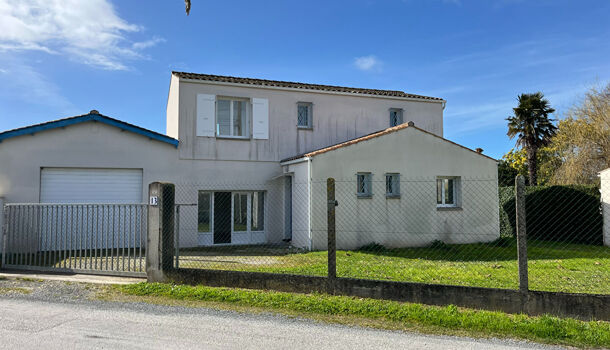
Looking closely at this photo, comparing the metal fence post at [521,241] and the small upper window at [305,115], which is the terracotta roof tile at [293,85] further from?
the metal fence post at [521,241]

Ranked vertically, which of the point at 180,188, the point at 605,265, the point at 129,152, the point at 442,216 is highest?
the point at 129,152

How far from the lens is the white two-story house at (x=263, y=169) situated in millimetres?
13109

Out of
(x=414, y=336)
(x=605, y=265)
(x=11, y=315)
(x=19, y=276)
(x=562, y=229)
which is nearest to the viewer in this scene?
(x=414, y=336)

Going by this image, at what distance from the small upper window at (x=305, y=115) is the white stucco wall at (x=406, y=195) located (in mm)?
3280

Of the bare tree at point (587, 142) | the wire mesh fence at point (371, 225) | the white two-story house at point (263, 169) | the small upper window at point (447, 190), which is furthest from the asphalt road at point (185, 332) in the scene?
the bare tree at point (587, 142)

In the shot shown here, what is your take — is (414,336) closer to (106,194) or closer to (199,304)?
(199,304)

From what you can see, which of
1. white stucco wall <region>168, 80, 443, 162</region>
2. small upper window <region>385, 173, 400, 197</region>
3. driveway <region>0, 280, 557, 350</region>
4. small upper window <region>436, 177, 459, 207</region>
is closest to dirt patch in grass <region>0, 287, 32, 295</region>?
driveway <region>0, 280, 557, 350</region>

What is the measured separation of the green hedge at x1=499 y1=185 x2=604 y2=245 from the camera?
16.4m

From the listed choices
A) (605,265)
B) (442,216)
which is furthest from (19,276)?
(605,265)

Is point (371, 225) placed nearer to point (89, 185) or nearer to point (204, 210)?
point (204, 210)

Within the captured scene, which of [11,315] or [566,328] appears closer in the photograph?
[566,328]

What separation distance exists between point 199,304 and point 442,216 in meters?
10.6

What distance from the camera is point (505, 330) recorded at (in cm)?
485

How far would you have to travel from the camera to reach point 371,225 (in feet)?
44.3
